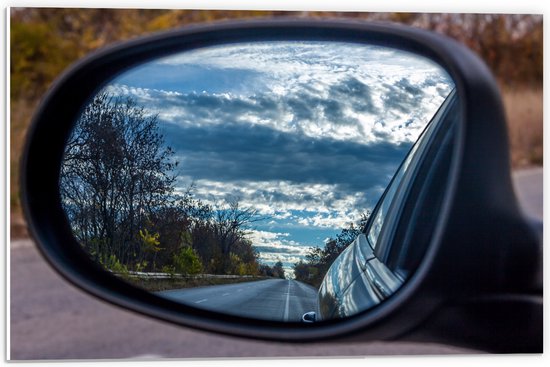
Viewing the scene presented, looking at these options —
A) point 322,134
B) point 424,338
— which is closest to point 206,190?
Result: point 322,134

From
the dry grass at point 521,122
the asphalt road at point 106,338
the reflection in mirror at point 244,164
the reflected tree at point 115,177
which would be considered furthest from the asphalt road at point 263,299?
the dry grass at point 521,122

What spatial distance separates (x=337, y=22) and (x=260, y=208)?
1.29 ft

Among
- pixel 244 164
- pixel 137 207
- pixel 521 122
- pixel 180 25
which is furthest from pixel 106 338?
pixel 521 122

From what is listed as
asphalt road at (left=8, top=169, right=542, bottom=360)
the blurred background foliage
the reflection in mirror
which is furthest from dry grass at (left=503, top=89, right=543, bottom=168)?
the reflection in mirror

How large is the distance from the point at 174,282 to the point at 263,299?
0.27 m

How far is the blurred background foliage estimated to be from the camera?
6012 millimetres

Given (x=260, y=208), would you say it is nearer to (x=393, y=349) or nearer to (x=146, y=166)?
(x=146, y=166)

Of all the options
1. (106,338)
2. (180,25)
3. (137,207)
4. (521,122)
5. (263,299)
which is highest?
(180,25)

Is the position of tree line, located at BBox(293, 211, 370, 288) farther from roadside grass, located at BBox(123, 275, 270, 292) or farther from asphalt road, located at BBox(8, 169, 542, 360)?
asphalt road, located at BBox(8, 169, 542, 360)

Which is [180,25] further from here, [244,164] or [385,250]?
[385,250]

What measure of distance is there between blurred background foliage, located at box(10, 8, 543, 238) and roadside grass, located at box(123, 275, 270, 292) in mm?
4297

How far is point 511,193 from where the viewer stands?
1079 mm

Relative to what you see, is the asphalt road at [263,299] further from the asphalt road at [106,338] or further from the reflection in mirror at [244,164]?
the asphalt road at [106,338]

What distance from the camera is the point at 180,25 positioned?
20.1 feet
